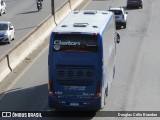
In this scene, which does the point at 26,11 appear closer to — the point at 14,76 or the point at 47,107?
the point at 14,76

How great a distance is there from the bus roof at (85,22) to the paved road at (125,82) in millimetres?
3501

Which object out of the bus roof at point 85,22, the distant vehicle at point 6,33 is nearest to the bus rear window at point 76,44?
the bus roof at point 85,22

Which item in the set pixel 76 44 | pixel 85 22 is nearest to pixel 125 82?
pixel 85 22

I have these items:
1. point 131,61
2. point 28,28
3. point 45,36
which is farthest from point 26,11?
point 131,61

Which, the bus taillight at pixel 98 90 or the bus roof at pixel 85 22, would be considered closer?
the bus taillight at pixel 98 90

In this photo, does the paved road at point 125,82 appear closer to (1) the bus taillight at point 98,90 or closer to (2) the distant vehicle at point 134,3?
(1) the bus taillight at point 98,90

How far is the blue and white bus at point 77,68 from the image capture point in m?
19.9

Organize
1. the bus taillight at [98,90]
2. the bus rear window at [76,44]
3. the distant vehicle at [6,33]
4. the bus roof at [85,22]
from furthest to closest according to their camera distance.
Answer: the distant vehicle at [6,33]
the bus roof at [85,22]
the bus taillight at [98,90]
the bus rear window at [76,44]

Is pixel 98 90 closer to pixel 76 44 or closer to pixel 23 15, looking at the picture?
pixel 76 44

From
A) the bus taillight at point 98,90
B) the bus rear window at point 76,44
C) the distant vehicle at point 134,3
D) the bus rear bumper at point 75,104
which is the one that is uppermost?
the bus rear window at point 76,44

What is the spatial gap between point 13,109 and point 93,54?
445 cm

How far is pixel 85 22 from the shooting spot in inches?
848

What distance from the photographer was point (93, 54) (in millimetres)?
19812

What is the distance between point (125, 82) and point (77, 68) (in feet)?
22.8
